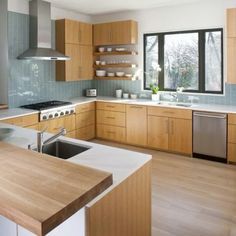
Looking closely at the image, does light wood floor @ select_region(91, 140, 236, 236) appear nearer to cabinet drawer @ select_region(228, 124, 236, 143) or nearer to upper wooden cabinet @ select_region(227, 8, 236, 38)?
cabinet drawer @ select_region(228, 124, 236, 143)

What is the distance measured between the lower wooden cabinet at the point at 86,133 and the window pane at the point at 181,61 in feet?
5.81

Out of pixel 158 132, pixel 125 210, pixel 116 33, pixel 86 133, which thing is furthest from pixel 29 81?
pixel 125 210

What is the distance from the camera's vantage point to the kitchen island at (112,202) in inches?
56.4

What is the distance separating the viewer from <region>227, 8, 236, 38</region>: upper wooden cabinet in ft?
13.5

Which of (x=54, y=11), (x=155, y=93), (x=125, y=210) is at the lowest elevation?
(x=125, y=210)

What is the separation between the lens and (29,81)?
195 inches

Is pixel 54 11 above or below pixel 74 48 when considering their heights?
above

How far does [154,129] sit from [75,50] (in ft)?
7.41

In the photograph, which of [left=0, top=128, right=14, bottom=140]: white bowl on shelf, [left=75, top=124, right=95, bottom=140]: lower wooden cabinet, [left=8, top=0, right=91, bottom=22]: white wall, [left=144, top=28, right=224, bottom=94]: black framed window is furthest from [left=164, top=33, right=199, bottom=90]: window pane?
[left=0, top=128, right=14, bottom=140]: white bowl on shelf

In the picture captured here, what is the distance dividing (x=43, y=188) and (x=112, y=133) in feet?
13.8

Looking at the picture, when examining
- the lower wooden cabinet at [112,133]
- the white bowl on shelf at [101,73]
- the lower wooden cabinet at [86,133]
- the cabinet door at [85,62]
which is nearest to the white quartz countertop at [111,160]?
the lower wooden cabinet at [86,133]

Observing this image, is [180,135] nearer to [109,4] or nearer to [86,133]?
[86,133]

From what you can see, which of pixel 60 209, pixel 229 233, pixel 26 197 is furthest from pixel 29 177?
pixel 229 233

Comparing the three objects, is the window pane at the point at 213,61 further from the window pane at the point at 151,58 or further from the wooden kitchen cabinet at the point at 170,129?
the window pane at the point at 151,58
